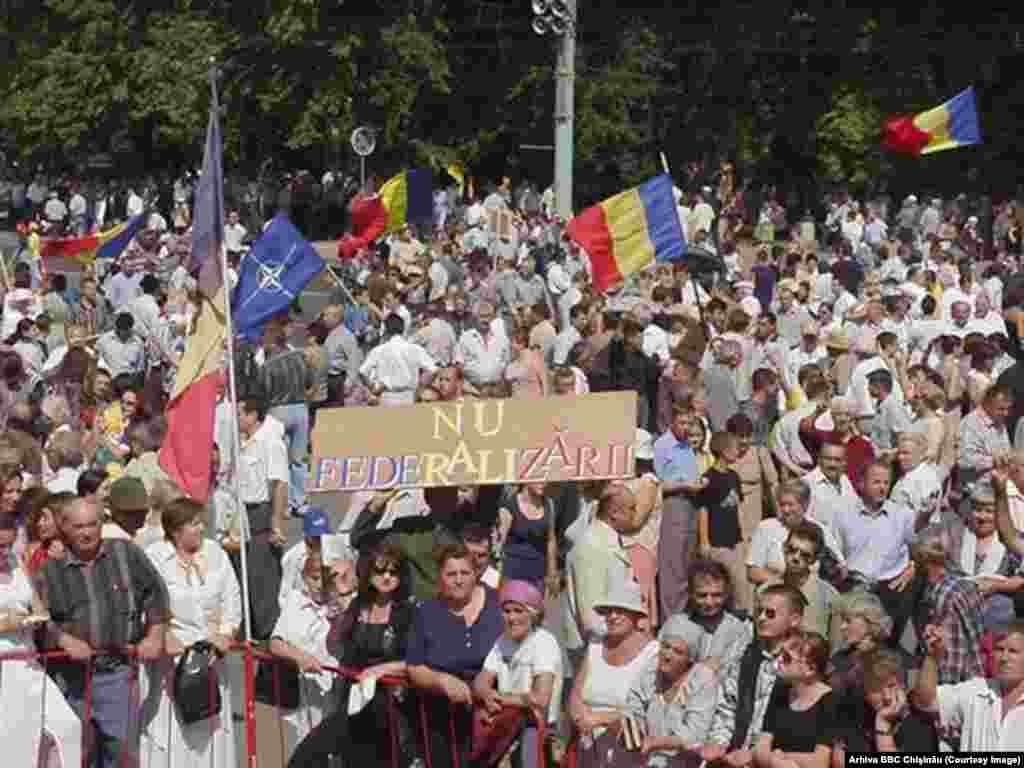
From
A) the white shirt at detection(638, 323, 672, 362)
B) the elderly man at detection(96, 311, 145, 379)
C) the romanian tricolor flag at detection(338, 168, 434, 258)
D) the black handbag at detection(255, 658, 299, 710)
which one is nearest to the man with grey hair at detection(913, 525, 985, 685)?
the black handbag at detection(255, 658, 299, 710)

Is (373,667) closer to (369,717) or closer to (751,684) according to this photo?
(369,717)

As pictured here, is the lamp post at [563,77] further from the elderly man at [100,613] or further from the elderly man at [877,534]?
the elderly man at [100,613]

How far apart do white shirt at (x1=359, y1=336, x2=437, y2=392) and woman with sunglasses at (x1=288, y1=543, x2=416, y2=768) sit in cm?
805

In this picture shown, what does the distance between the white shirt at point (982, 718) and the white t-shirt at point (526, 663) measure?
5.10ft

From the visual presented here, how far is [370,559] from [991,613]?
2763 millimetres

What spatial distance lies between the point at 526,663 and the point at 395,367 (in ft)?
29.5

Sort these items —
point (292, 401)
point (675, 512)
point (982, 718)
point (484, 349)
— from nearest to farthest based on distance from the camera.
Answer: point (982, 718) < point (675, 512) < point (292, 401) < point (484, 349)

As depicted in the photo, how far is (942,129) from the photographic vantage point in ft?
91.0

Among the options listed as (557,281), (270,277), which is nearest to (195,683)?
(270,277)

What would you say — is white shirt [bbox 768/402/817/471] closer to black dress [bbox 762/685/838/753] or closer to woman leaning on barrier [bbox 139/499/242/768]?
woman leaning on barrier [bbox 139/499/242/768]

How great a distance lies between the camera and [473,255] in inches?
1051

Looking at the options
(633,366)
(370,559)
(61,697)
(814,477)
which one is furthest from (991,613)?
(633,366)

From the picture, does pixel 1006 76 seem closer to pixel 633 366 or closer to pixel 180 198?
pixel 180 198

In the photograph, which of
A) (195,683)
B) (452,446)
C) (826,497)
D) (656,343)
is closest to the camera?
(195,683)
